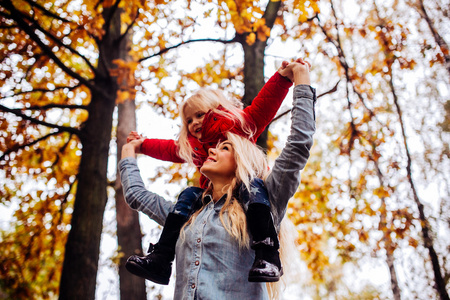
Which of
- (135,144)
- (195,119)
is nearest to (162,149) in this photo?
(135,144)

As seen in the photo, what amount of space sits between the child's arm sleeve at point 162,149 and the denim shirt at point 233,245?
2.71ft

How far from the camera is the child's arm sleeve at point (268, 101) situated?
6.73 ft

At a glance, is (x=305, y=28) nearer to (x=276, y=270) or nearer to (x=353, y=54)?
(x=276, y=270)

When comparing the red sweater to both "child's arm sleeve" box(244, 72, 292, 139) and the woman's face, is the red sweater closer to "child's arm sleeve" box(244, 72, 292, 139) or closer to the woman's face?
"child's arm sleeve" box(244, 72, 292, 139)

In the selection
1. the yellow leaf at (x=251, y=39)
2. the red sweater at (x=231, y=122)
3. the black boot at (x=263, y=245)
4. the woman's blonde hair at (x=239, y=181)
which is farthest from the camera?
the yellow leaf at (x=251, y=39)

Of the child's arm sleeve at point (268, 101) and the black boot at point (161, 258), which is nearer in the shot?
the black boot at point (161, 258)

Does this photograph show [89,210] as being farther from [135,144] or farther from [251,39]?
[251,39]

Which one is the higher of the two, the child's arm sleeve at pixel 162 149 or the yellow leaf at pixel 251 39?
the yellow leaf at pixel 251 39

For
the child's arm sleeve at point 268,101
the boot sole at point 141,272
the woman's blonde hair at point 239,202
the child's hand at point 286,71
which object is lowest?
the boot sole at point 141,272

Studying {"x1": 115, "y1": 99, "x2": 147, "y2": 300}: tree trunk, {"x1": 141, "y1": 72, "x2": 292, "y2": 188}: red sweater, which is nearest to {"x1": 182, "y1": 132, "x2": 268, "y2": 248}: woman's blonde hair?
{"x1": 141, "y1": 72, "x2": 292, "y2": 188}: red sweater

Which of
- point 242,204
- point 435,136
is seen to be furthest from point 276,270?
point 435,136

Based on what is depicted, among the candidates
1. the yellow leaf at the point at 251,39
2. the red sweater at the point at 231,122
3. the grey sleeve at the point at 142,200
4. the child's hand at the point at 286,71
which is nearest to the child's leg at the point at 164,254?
the grey sleeve at the point at 142,200

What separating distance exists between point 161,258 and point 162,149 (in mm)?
956

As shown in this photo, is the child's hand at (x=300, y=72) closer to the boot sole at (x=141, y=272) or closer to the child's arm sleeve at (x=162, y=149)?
the child's arm sleeve at (x=162, y=149)
